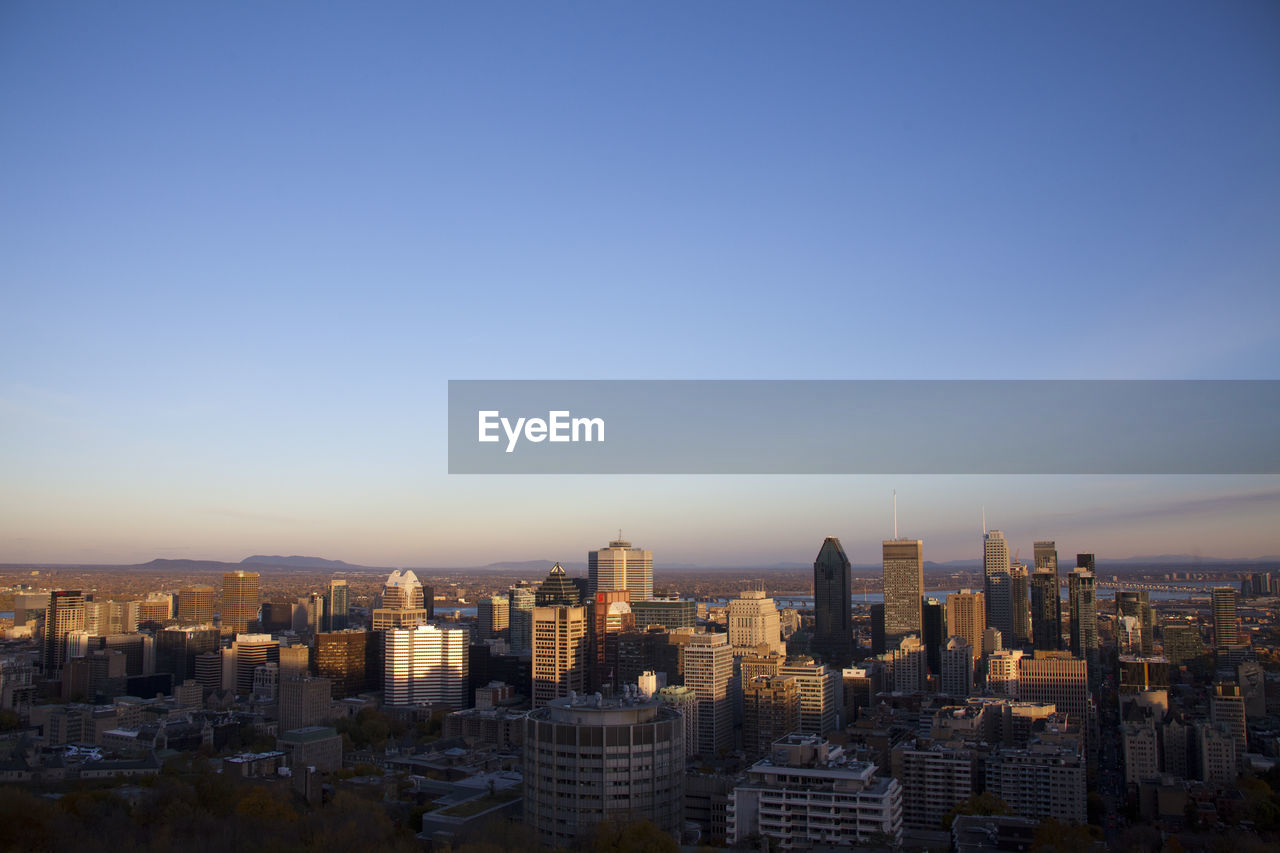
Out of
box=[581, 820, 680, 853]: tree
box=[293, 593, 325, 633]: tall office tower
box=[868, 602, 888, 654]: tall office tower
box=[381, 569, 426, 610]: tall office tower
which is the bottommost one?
box=[868, 602, 888, 654]: tall office tower

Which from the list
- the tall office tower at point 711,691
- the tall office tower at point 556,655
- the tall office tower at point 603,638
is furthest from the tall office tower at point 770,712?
the tall office tower at point 556,655

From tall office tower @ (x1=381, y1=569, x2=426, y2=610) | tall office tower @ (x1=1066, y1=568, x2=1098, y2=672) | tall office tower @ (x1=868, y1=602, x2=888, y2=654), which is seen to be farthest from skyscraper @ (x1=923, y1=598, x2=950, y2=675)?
tall office tower @ (x1=381, y1=569, x2=426, y2=610)

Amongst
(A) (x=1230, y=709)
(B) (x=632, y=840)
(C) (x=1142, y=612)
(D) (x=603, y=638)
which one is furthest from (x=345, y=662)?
(C) (x=1142, y=612)

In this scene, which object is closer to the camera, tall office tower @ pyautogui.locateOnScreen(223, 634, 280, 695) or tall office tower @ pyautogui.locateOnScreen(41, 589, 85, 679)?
tall office tower @ pyautogui.locateOnScreen(223, 634, 280, 695)

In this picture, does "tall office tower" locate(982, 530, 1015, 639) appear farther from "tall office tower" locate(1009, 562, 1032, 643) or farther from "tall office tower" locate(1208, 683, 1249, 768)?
"tall office tower" locate(1208, 683, 1249, 768)

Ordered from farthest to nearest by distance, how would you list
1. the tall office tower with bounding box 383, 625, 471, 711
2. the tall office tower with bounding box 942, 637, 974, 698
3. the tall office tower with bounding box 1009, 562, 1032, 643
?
the tall office tower with bounding box 1009, 562, 1032, 643
the tall office tower with bounding box 942, 637, 974, 698
the tall office tower with bounding box 383, 625, 471, 711

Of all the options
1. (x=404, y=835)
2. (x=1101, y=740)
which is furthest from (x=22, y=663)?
(x=1101, y=740)

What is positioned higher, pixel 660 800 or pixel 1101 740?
pixel 660 800

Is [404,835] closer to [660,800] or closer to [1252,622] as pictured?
[660,800]
